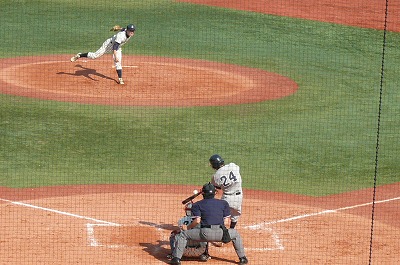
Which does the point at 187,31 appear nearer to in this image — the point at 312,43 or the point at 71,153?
the point at 312,43

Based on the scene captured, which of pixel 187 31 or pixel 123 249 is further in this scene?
pixel 187 31

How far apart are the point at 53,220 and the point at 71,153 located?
15.0 ft

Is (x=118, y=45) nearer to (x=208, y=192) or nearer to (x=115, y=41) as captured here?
(x=115, y=41)

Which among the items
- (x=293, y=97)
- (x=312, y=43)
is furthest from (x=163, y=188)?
(x=312, y=43)

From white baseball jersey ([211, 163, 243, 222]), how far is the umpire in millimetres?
932

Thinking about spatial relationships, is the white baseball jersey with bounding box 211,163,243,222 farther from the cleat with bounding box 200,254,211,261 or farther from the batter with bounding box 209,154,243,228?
the cleat with bounding box 200,254,211,261

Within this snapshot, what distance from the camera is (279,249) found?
1480 centimetres

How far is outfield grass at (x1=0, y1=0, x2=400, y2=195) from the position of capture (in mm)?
19531

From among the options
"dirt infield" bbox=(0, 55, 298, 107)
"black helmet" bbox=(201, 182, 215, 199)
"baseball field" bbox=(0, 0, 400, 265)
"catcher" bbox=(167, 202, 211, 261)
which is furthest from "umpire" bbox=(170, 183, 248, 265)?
"dirt infield" bbox=(0, 55, 298, 107)

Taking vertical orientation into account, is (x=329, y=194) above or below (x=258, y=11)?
below

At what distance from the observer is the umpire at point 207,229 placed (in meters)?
13.8

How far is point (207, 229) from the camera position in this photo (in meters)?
13.8

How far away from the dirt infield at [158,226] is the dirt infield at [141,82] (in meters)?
6.66

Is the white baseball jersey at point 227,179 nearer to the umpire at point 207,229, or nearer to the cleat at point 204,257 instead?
the umpire at point 207,229
